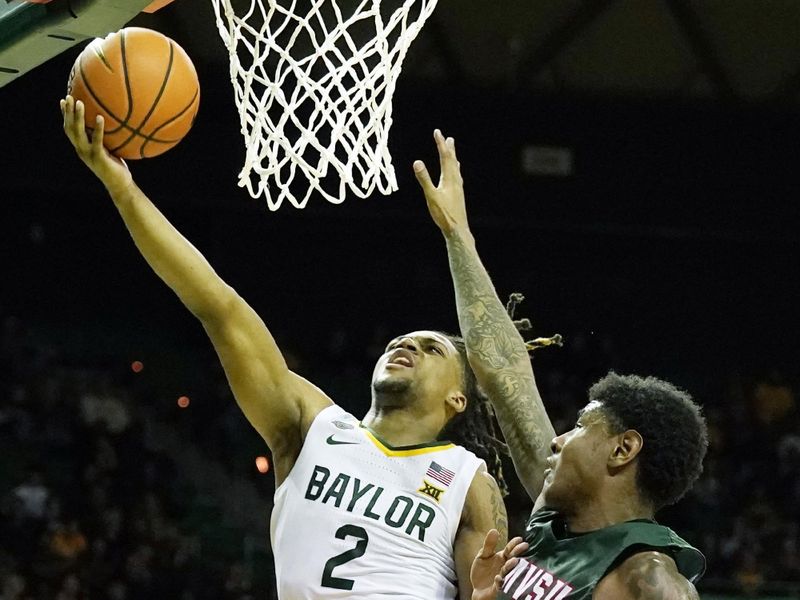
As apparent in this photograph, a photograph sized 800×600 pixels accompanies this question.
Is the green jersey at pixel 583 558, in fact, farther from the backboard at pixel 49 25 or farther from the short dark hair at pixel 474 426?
the backboard at pixel 49 25

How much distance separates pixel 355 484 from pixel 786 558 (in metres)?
7.17

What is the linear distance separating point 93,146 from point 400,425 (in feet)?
3.90

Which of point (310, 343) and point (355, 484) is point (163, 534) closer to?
point (310, 343)

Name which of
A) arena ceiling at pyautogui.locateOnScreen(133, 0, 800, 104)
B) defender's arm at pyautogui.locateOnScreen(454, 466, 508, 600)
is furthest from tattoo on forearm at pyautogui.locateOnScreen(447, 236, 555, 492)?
arena ceiling at pyautogui.locateOnScreen(133, 0, 800, 104)

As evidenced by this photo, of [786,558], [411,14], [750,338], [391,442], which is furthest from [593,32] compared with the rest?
[391,442]

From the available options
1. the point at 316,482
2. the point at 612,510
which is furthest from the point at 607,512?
the point at 316,482

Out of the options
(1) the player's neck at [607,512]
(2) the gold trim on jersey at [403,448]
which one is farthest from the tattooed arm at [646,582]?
(2) the gold trim on jersey at [403,448]

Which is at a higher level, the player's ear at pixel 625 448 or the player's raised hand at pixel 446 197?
the player's raised hand at pixel 446 197

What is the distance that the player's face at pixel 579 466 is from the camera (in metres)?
2.74

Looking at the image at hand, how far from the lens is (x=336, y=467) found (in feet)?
11.9

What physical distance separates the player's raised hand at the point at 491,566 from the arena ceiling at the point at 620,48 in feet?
29.4

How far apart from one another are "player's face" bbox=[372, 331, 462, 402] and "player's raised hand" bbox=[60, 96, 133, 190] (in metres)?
0.96

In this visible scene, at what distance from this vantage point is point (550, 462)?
112 inches

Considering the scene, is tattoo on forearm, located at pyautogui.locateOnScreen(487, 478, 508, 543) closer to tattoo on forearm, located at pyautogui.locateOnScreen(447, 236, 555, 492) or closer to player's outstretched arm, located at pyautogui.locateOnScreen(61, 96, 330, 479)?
tattoo on forearm, located at pyautogui.locateOnScreen(447, 236, 555, 492)
